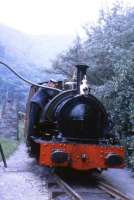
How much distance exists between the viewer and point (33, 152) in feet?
46.7

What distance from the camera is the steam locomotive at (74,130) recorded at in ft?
37.4

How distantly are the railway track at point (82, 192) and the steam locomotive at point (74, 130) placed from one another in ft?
1.67

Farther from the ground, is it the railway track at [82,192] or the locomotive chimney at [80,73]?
the locomotive chimney at [80,73]

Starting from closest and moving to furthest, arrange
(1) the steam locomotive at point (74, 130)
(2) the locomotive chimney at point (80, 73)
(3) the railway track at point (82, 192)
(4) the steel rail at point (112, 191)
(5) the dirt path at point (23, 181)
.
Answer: (4) the steel rail at point (112, 191) → (3) the railway track at point (82, 192) → (5) the dirt path at point (23, 181) → (1) the steam locomotive at point (74, 130) → (2) the locomotive chimney at point (80, 73)

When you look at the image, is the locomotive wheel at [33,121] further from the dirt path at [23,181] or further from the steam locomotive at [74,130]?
the dirt path at [23,181]

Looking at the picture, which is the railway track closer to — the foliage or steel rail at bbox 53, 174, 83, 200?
steel rail at bbox 53, 174, 83, 200

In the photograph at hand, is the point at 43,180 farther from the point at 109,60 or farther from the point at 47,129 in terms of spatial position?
the point at 109,60

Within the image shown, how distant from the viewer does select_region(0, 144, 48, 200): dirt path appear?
383 inches

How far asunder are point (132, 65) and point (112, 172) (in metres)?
3.48

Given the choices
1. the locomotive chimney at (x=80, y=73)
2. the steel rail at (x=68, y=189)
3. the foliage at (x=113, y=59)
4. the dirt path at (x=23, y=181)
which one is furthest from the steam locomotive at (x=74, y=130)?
the foliage at (x=113, y=59)

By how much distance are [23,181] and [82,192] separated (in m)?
1.75

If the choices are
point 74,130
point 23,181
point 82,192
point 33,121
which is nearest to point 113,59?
point 33,121

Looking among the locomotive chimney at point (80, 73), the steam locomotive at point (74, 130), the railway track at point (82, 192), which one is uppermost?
the locomotive chimney at point (80, 73)

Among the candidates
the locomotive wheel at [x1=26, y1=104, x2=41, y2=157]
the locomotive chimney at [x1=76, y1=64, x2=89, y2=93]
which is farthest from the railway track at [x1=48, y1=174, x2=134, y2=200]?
the locomotive chimney at [x1=76, y1=64, x2=89, y2=93]
